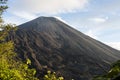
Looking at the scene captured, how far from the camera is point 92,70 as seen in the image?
165m

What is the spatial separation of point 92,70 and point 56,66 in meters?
21.6

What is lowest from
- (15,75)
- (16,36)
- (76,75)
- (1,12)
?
(76,75)

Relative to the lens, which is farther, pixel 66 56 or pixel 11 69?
pixel 66 56

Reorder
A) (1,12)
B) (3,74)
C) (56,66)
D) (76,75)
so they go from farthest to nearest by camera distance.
A: (56,66)
(76,75)
(1,12)
(3,74)

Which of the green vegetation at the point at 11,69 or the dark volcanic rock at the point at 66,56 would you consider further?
the dark volcanic rock at the point at 66,56

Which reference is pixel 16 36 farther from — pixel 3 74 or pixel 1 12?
pixel 3 74

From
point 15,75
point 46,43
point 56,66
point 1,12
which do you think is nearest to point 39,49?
point 46,43

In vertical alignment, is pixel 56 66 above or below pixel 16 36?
below

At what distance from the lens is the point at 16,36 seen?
640 feet

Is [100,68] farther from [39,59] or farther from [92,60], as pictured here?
[39,59]

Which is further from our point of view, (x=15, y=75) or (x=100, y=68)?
(x=100, y=68)

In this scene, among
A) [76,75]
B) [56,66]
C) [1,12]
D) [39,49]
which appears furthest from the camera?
[39,49]

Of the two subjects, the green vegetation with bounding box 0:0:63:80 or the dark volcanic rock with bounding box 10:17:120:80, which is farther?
the dark volcanic rock with bounding box 10:17:120:80

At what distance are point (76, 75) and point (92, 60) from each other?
948 inches
